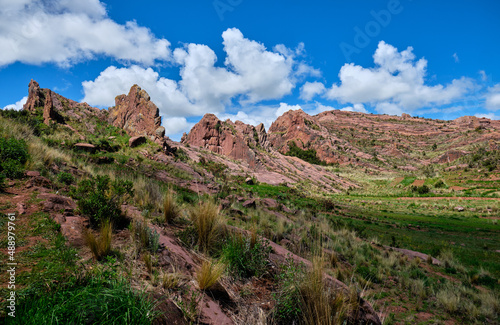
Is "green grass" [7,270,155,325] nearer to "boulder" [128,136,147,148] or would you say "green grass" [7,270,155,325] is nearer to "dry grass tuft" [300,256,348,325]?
"dry grass tuft" [300,256,348,325]

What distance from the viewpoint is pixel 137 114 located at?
104 feet

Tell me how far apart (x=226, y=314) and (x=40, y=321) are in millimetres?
2212

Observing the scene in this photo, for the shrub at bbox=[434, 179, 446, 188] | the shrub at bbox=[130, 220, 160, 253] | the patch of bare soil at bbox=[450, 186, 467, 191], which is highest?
the shrub at bbox=[434, 179, 446, 188]

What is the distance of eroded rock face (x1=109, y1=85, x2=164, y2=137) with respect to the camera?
30328 millimetres

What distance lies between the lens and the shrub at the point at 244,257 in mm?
4483

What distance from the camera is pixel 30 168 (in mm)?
6617

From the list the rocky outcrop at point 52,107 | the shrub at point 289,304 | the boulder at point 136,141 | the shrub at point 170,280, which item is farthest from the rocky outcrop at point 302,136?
the shrub at point 170,280

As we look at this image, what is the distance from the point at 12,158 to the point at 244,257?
7.08 m

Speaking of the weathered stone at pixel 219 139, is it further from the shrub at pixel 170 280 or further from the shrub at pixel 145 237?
the shrub at pixel 170 280

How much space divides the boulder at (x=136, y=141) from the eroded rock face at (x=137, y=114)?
3040 millimetres

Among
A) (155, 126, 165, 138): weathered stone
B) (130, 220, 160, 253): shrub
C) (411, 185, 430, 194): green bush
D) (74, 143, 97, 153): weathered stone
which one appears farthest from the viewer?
(411, 185, 430, 194): green bush

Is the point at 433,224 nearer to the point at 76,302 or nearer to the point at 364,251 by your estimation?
the point at 364,251

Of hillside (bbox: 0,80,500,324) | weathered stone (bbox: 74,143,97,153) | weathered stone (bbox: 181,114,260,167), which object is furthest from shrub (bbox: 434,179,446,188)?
weathered stone (bbox: 74,143,97,153)

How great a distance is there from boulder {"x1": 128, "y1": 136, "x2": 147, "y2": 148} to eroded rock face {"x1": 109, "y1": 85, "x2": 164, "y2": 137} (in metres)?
3.04
